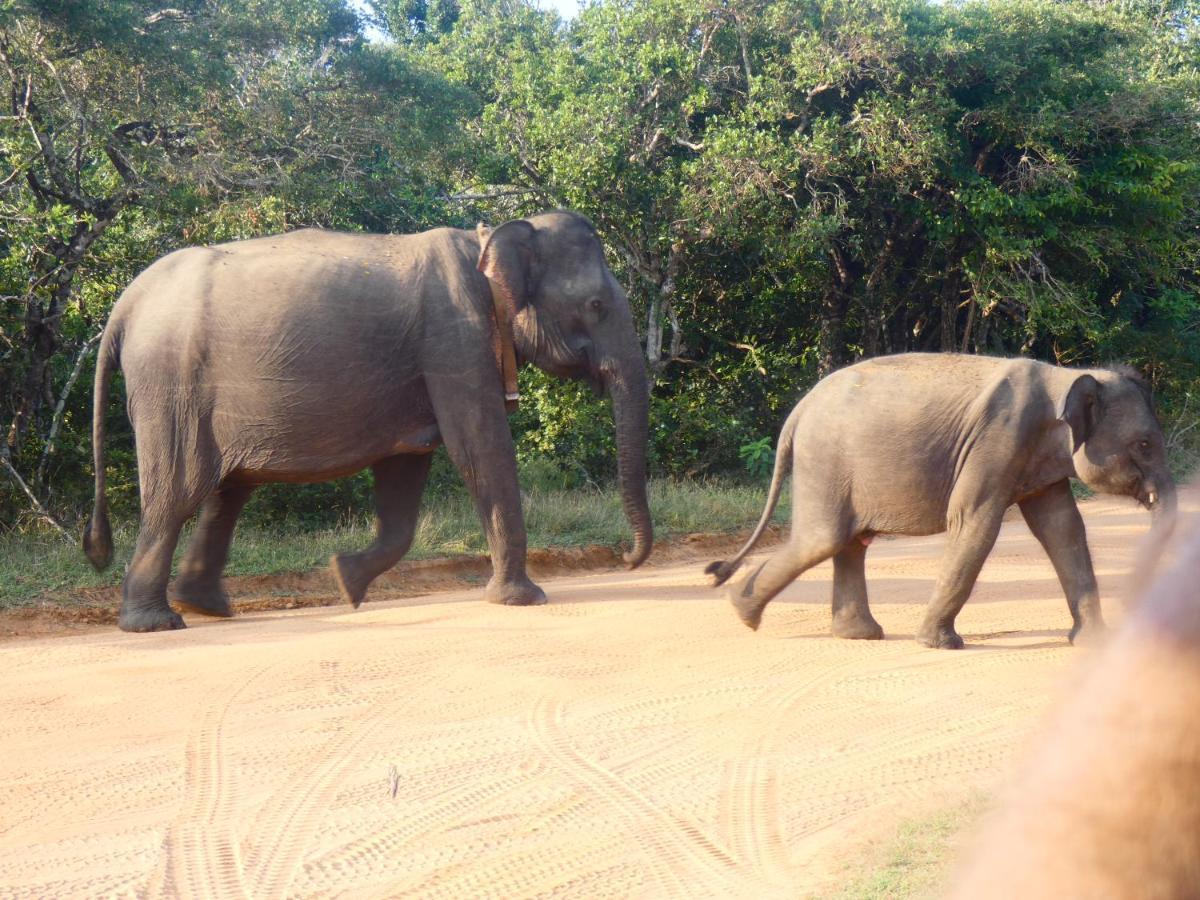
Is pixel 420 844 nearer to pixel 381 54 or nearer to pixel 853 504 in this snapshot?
pixel 853 504

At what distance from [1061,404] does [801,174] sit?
352 inches

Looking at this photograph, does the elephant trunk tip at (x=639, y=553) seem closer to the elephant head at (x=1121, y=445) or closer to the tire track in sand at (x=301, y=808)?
the elephant head at (x=1121, y=445)

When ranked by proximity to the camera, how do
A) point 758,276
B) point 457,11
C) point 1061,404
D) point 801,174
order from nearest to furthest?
point 1061,404
point 801,174
point 758,276
point 457,11

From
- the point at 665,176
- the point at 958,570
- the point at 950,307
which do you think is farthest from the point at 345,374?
the point at 950,307

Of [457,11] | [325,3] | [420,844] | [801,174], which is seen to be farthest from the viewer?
[457,11]

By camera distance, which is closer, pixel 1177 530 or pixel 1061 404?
pixel 1177 530

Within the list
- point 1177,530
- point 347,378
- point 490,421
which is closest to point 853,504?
point 490,421

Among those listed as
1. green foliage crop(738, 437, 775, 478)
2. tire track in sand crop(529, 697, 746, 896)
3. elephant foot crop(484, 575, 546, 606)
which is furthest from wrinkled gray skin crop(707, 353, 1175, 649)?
green foliage crop(738, 437, 775, 478)

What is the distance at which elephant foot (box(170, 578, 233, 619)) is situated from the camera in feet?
31.3

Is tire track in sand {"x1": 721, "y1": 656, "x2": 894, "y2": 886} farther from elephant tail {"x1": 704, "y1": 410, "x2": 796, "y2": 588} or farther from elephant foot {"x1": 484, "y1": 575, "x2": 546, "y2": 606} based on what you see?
elephant foot {"x1": 484, "y1": 575, "x2": 546, "y2": 606}

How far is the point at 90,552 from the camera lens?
934cm

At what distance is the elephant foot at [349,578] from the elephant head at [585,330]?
75.5 inches

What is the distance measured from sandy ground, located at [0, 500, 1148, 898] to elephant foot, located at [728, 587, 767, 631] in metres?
0.14

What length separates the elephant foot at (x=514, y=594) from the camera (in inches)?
367
